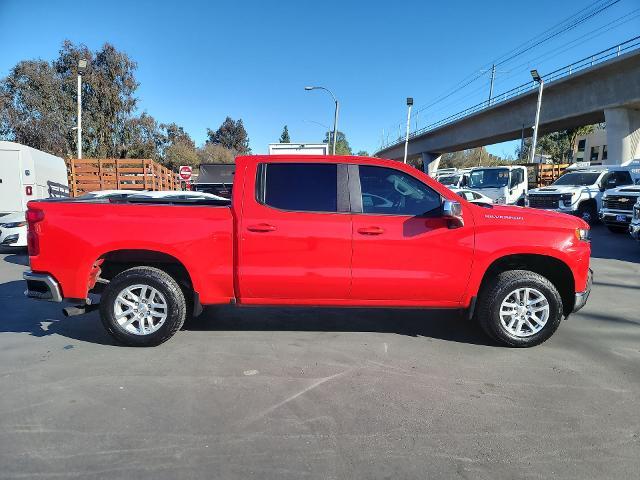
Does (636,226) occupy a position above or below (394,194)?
below

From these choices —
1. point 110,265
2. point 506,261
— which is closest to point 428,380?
point 506,261

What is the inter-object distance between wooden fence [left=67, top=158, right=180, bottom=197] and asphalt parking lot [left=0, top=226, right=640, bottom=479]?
1431 cm

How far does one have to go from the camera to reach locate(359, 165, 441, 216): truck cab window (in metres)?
4.27

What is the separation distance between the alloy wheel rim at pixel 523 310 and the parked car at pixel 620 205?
31.9 ft

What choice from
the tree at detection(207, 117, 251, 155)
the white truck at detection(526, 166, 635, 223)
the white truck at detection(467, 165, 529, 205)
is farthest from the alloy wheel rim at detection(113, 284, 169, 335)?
the tree at detection(207, 117, 251, 155)

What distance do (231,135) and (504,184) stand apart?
92009 mm

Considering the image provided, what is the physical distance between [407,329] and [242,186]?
246 cm

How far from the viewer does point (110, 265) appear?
455 centimetres

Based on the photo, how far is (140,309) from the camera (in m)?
4.27

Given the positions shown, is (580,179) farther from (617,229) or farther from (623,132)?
(623,132)

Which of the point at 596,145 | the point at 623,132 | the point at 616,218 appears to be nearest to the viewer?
the point at 616,218

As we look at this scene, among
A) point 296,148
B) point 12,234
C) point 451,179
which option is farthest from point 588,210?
point 12,234

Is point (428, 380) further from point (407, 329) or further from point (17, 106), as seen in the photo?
point (17, 106)

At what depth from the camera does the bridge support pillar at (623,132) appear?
962 inches
